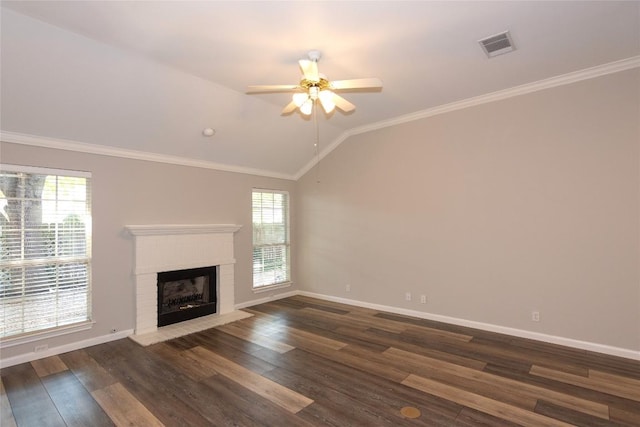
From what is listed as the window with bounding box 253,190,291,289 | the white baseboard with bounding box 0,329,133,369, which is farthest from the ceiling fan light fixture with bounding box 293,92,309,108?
the white baseboard with bounding box 0,329,133,369

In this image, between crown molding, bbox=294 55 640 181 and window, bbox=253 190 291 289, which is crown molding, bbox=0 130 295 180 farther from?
crown molding, bbox=294 55 640 181

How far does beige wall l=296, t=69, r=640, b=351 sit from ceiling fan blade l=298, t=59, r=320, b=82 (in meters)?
2.61

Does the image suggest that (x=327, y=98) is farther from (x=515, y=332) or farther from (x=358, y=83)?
(x=515, y=332)

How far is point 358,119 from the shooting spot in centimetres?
520

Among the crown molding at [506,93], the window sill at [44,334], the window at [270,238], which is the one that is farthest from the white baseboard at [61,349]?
the crown molding at [506,93]

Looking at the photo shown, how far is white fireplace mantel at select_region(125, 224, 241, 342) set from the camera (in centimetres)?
438

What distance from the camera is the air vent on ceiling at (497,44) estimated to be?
296 cm

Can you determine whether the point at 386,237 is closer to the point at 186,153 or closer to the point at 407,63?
the point at 407,63

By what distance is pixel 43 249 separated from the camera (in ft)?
12.1

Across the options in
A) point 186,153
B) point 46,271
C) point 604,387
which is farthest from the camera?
point 186,153

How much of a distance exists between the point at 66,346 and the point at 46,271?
2.97 ft

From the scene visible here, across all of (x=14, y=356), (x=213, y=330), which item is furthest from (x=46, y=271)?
(x=213, y=330)

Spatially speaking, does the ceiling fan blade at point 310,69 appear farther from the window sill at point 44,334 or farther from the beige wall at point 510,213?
the window sill at point 44,334

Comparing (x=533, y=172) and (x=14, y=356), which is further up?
(x=533, y=172)
